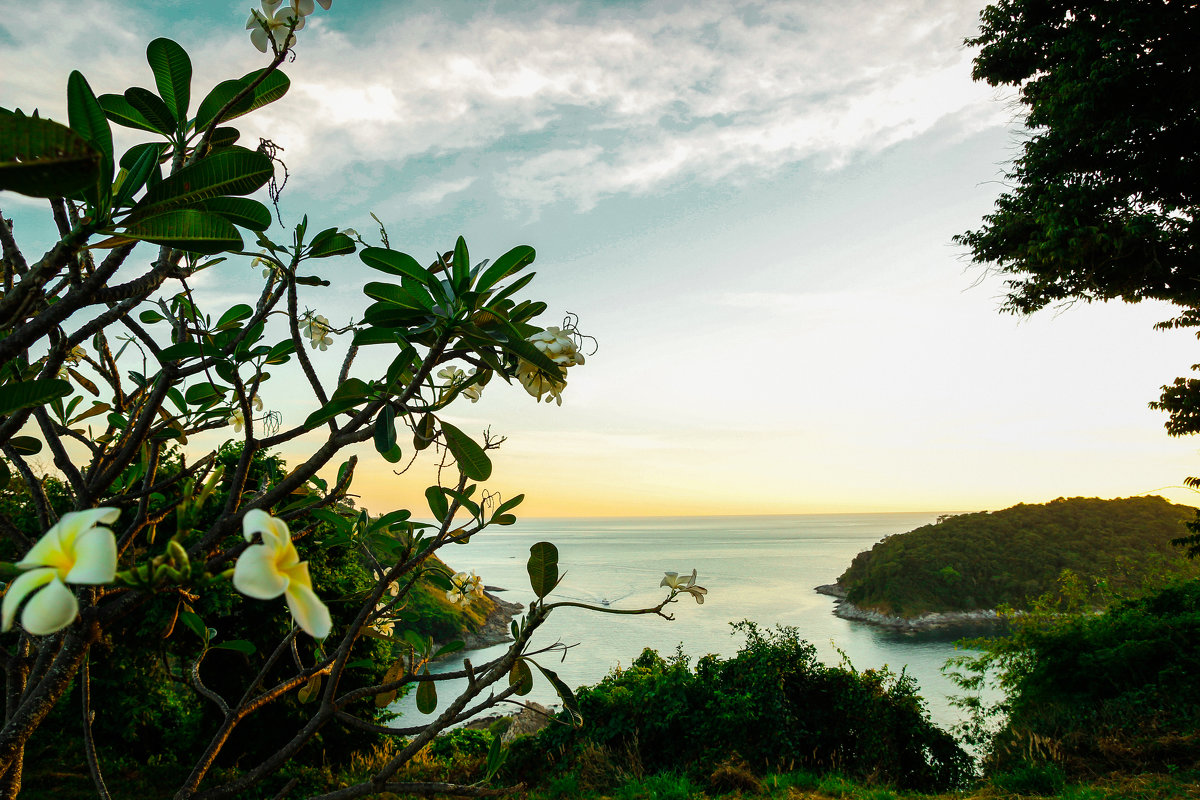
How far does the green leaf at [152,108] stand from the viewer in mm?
766

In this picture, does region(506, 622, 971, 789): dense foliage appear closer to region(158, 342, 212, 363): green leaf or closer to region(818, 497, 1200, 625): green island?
region(158, 342, 212, 363): green leaf

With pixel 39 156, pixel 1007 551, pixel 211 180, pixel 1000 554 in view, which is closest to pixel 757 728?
pixel 211 180

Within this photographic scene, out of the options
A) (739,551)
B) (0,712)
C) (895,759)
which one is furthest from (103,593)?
(739,551)

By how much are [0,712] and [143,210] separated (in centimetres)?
366

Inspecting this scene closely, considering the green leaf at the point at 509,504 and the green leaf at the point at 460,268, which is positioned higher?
the green leaf at the point at 460,268

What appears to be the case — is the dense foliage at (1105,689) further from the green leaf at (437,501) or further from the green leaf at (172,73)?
the green leaf at (172,73)

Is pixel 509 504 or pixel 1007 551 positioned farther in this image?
pixel 1007 551

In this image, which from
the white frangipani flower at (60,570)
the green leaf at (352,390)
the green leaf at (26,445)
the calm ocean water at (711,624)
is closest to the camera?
the white frangipani flower at (60,570)

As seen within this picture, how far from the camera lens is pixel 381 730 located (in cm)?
104

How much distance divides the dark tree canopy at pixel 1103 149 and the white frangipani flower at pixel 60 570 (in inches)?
298

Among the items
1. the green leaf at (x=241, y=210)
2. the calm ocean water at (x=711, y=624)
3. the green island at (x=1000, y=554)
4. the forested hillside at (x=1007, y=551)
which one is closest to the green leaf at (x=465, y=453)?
the green leaf at (x=241, y=210)

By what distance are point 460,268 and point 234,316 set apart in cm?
73

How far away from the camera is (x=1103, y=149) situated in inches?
266

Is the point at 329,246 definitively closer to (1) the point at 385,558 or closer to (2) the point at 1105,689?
(1) the point at 385,558
